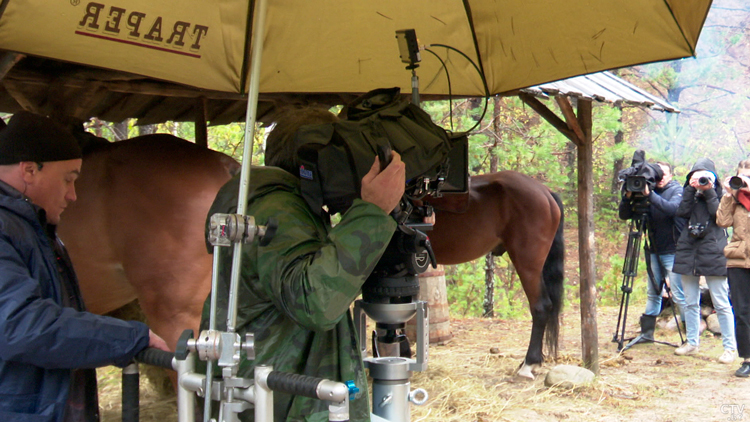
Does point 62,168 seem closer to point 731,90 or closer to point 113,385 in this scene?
point 113,385

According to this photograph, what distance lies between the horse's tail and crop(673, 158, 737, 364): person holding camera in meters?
1.17

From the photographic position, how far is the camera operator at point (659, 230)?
21.6 feet

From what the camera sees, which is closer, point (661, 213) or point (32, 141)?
point (32, 141)

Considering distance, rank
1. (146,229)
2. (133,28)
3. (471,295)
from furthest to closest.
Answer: (471,295)
(146,229)
(133,28)

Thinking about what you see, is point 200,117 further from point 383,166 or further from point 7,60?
point 383,166

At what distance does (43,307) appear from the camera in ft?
4.79

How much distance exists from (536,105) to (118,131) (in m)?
5.01

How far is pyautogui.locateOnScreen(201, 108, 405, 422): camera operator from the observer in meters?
1.33

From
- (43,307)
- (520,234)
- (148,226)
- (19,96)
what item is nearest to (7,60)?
(19,96)

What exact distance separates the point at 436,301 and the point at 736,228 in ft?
9.20

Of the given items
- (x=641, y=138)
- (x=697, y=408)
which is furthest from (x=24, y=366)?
(x=641, y=138)

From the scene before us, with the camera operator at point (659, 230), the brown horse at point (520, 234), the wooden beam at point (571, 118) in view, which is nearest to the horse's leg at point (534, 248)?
the brown horse at point (520, 234)

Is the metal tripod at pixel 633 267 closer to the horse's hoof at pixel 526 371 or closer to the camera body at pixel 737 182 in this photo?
the camera body at pixel 737 182

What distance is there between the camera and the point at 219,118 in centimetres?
537
